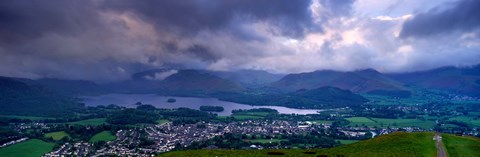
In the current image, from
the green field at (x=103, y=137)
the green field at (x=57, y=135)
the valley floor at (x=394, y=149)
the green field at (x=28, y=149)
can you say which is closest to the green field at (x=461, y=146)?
the valley floor at (x=394, y=149)

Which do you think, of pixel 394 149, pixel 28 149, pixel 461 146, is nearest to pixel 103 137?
pixel 28 149

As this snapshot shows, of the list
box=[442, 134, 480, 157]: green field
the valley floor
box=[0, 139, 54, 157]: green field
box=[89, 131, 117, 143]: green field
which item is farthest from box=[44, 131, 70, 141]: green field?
box=[442, 134, 480, 157]: green field

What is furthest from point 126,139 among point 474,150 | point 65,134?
point 474,150

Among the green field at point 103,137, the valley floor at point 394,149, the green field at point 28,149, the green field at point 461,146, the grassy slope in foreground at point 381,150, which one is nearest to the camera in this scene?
the green field at point 461,146

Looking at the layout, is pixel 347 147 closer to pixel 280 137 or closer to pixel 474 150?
pixel 474 150

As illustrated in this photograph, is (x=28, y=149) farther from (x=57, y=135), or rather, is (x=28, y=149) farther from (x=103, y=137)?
(x=57, y=135)

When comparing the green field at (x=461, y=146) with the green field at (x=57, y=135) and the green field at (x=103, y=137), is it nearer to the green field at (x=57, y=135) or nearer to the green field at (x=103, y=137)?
the green field at (x=103, y=137)

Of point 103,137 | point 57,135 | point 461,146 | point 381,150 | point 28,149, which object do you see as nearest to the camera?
point 381,150
